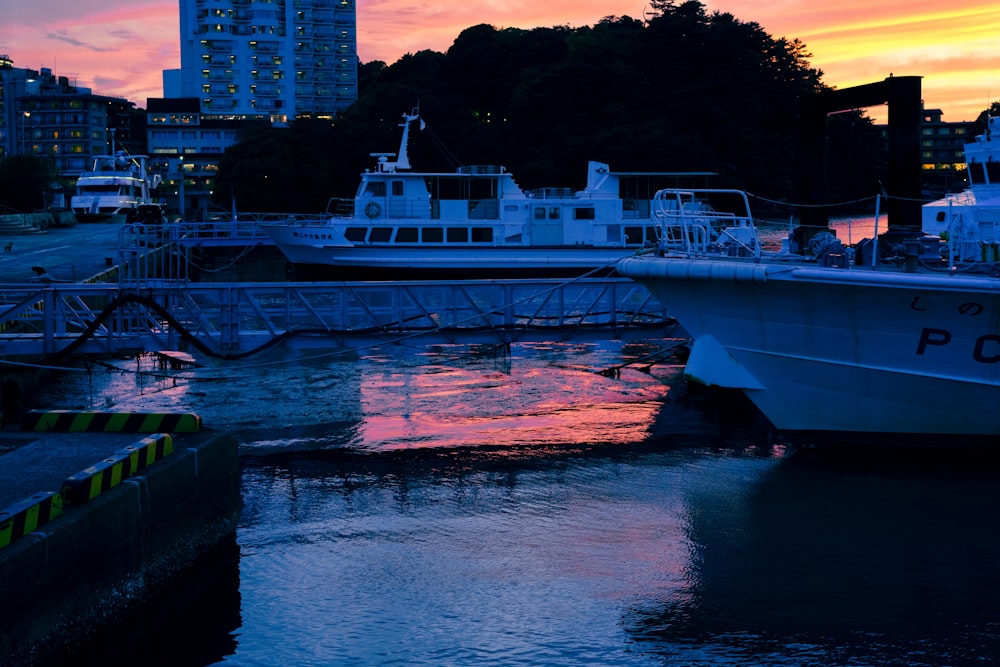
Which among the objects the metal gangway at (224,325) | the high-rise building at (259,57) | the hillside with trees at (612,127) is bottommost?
the metal gangway at (224,325)

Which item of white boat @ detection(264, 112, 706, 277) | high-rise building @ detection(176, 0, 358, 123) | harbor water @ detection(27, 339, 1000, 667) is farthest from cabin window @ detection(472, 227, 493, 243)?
high-rise building @ detection(176, 0, 358, 123)

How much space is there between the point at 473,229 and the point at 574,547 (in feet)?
111

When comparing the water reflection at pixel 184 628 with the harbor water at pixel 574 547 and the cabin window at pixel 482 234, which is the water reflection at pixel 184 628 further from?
the cabin window at pixel 482 234

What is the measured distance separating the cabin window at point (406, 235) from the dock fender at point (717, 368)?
2985 cm

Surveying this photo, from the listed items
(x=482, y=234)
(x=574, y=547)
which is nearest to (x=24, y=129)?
(x=482, y=234)

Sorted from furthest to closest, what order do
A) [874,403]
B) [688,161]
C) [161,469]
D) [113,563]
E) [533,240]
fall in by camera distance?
[688,161] → [533,240] → [874,403] → [161,469] → [113,563]

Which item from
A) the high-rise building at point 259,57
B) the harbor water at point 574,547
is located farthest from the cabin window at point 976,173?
the high-rise building at point 259,57

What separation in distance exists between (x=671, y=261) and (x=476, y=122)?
8233 centimetres

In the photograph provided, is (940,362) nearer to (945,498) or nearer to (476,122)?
(945,498)

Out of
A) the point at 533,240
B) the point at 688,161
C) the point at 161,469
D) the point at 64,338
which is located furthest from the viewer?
the point at 688,161

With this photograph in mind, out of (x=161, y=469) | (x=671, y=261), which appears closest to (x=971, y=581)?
(x=671, y=261)

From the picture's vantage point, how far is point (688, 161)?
82625 mm

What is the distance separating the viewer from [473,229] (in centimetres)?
4731

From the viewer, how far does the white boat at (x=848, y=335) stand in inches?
633
